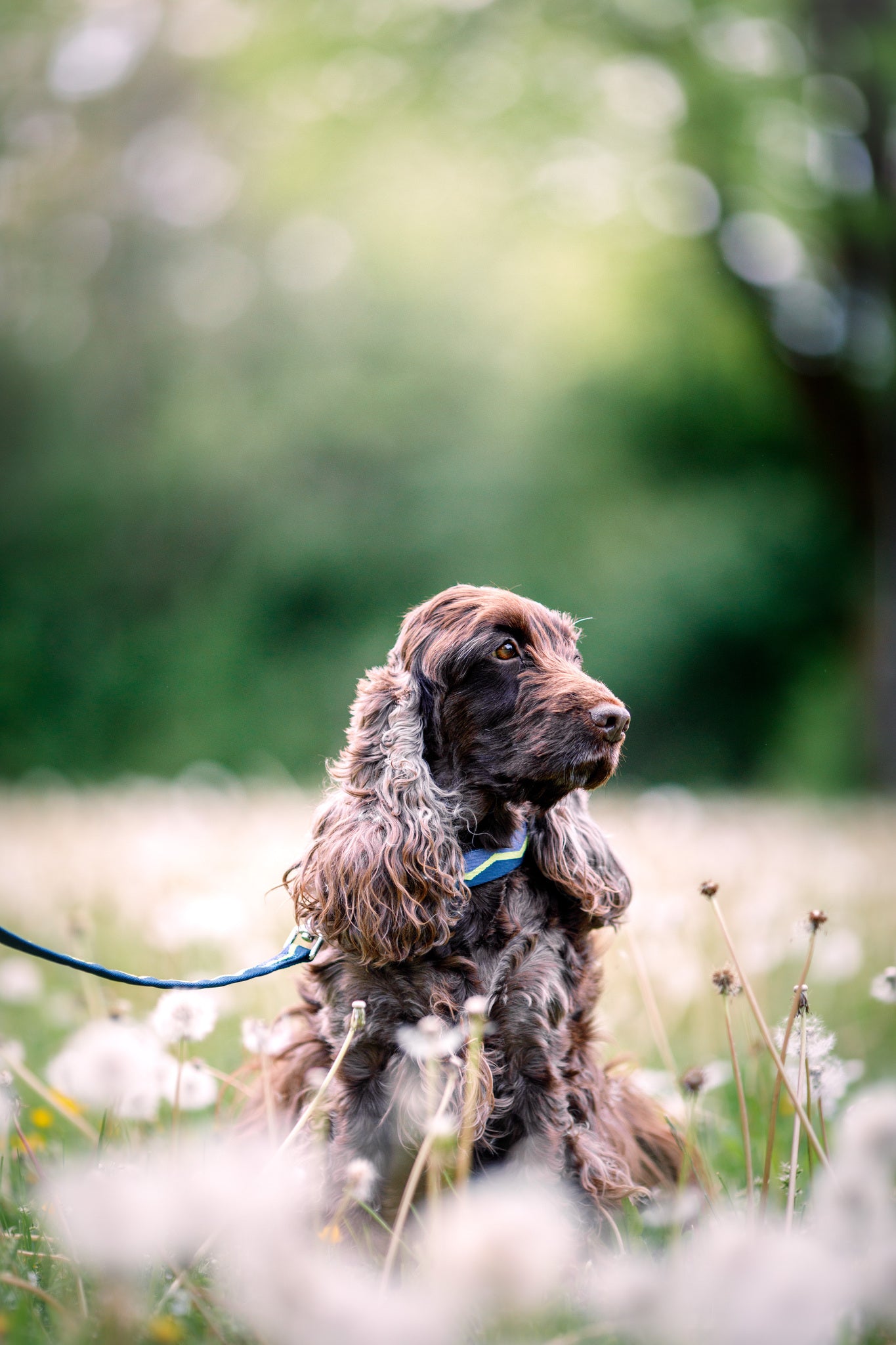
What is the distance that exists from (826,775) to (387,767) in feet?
41.6

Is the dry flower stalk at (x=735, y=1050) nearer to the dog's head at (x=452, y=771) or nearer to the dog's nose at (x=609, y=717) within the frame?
the dog's head at (x=452, y=771)

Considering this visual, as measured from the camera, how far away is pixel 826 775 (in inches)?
547

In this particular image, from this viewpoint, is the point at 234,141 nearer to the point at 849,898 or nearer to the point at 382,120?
the point at 382,120

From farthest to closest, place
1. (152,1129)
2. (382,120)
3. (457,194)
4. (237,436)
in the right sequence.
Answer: (237,436)
(457,194)
(382,120)
(152,1129)

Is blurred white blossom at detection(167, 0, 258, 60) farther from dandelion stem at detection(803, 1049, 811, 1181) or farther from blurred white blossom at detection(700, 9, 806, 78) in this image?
dandelion stem at detection(803, 1049, 811, 1181)

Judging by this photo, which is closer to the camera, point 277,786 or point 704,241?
point 277,786

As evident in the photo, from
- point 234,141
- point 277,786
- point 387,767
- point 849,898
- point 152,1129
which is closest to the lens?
point 387,767

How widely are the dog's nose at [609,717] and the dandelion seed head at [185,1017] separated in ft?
3.30

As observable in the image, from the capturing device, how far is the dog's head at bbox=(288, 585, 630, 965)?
2256 millimetres

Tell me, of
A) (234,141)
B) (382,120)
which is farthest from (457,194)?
(234,141)

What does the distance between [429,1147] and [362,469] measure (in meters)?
14.2

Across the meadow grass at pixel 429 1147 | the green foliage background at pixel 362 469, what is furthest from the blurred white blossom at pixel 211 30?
the meadow grass at pixel 429 1147

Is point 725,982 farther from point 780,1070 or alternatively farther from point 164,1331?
point 164,1331

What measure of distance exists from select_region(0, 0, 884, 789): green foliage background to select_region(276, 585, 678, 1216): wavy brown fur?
857 cm
